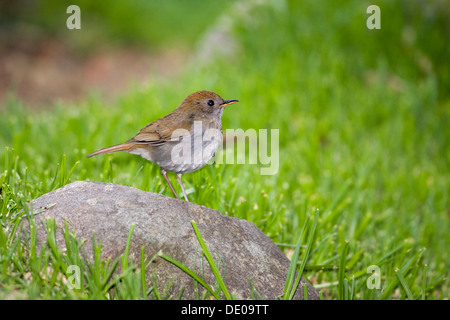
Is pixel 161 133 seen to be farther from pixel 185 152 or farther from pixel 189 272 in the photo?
pixel 189 272

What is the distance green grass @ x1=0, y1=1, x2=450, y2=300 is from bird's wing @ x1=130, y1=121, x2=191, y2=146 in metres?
0.54

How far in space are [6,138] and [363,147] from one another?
4.05 meters

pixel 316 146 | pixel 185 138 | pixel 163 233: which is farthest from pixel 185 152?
pixel 316 146

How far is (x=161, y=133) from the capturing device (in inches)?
114

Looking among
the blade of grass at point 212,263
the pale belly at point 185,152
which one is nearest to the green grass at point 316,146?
the blade of grass at point 212,263

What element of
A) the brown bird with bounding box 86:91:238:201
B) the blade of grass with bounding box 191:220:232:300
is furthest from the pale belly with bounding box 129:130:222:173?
the blade of grass with bounding box 191:220:232:300

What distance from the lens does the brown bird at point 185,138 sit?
9.24 ft

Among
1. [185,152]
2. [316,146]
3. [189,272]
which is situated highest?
[185,152]

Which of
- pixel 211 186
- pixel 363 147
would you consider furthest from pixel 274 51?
pixel 211 186

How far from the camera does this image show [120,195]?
2.67 m

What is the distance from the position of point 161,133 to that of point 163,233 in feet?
1.95

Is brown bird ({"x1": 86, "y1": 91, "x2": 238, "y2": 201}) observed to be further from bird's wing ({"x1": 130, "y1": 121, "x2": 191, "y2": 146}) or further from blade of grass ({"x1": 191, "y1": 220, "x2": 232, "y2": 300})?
blade of grass ({"x1": 191, "y1": 220, "x2": 232, "y2": 300})

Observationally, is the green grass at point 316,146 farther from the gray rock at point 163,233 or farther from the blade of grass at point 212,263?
the blade of grass at point 212,263

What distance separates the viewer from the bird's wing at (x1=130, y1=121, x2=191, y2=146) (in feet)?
9.45
